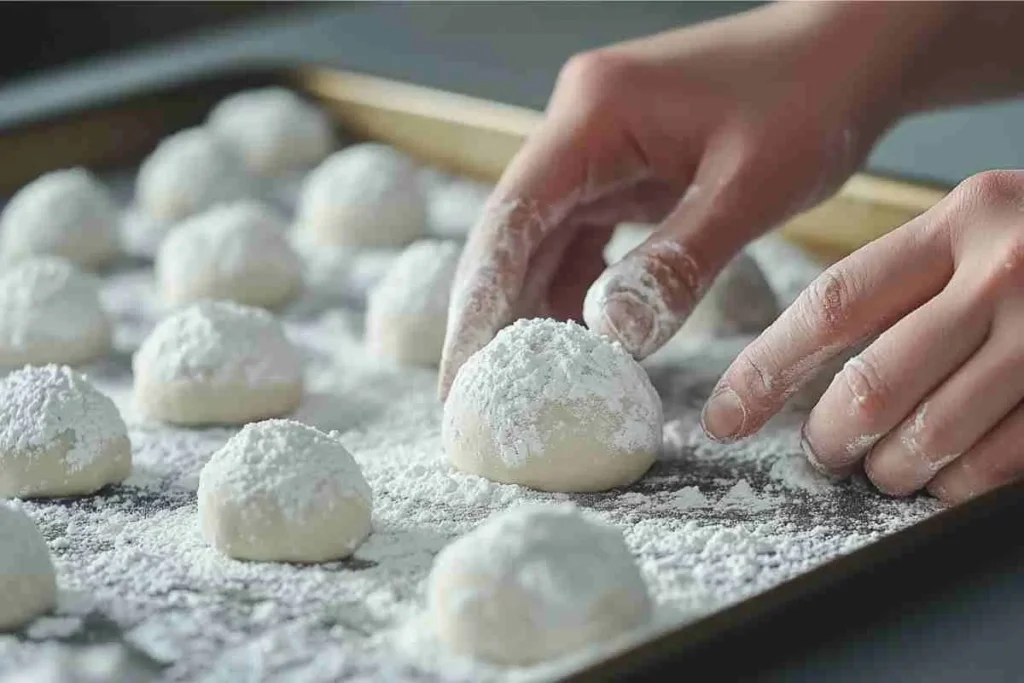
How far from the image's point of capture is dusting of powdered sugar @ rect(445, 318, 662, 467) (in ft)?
4.61

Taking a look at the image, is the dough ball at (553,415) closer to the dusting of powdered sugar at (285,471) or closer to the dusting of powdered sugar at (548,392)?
the dusting of powdered sugar at (548,392)

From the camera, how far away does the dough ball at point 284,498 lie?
4.22 ft

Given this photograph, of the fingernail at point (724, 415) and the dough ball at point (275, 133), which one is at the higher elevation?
the fingernail at point (724, 415)

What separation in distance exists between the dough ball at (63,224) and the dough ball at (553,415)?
0.96m

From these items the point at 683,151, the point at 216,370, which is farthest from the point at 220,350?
the point at 683,151

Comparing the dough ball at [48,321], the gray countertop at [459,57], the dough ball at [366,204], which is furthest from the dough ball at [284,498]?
the gray countertop at [459,57]

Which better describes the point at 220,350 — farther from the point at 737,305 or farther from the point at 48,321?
the point at 737,305

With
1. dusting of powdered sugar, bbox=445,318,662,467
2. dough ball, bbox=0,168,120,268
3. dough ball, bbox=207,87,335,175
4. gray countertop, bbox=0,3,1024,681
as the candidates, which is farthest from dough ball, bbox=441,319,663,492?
dough ball, bbox=207,87,335,175

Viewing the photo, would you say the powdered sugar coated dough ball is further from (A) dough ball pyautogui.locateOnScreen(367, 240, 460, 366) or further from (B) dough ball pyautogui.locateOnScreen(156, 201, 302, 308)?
(B) dough ball pyautogui.locateOnScreen(156, 201, 302, 308)

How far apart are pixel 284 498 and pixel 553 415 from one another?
10.7 inches

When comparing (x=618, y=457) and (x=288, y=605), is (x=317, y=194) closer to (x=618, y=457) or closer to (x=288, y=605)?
(x=618, y=457)

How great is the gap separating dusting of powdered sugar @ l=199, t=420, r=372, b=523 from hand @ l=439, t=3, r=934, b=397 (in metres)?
0.27

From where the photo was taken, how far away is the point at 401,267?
1.91 m

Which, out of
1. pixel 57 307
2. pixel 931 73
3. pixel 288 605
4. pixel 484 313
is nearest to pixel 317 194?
pixel 57 307
